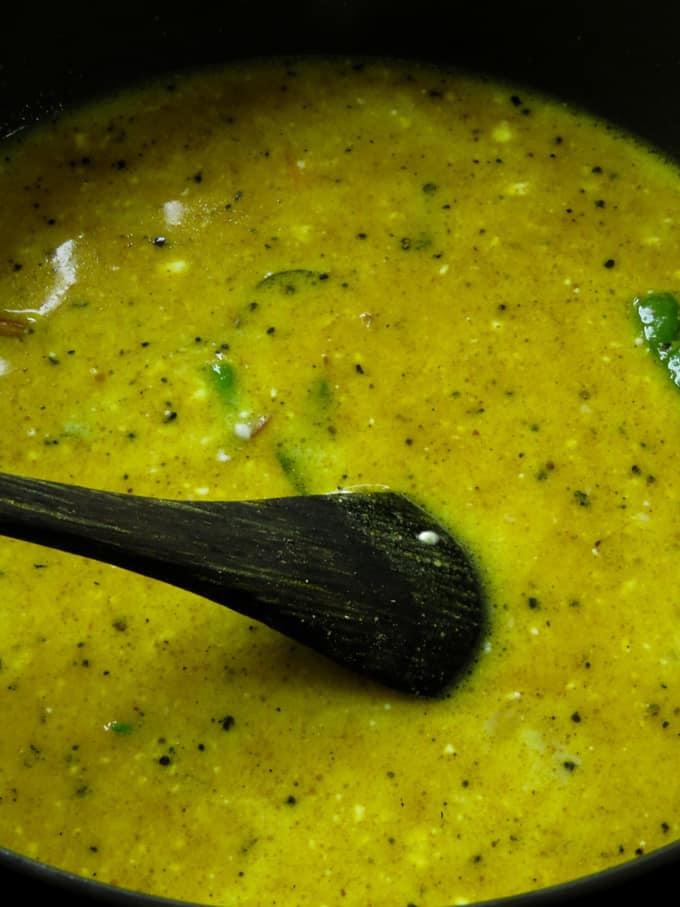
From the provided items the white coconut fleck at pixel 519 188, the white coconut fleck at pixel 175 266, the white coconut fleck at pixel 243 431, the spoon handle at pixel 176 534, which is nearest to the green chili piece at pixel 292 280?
the white coconut fleck at pixel 175 266

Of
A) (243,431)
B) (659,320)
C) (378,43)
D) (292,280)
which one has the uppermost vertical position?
(378,43)

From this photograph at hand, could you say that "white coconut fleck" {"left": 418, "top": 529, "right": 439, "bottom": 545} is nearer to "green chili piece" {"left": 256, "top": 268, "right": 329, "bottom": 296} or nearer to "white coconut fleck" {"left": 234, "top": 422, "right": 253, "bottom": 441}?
"white coconut fleck" {"left": 234, "top": 422, "right": 253, "bottom": 441}

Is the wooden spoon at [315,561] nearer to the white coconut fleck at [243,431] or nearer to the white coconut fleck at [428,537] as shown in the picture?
the white coconut fleck at [428,537]

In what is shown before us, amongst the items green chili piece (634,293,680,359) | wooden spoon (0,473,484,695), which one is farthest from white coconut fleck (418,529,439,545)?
green chili piece (634,293,680,359)

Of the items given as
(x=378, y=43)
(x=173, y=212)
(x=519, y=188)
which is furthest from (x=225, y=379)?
(x=378, y=43)

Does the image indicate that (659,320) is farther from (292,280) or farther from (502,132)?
(292,280)

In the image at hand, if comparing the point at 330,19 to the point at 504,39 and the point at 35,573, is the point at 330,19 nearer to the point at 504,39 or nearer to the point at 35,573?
the point at 504,39

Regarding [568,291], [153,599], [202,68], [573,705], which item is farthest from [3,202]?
[573,705]
